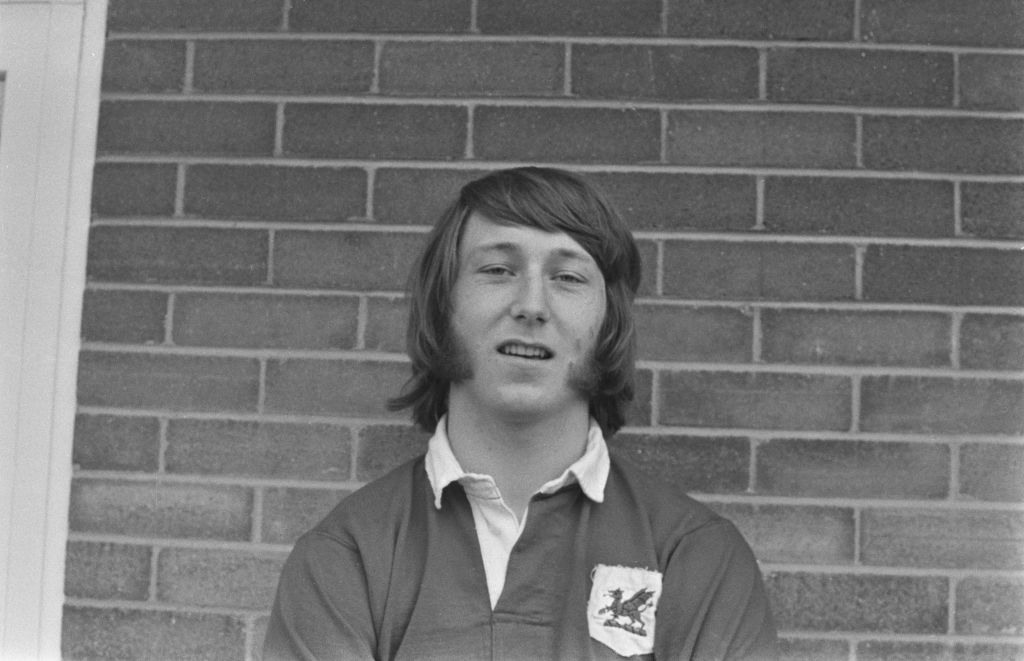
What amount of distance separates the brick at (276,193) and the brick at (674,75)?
595 mm

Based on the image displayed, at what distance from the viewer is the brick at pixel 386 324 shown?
2697mm

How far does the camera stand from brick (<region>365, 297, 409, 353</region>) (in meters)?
2.70

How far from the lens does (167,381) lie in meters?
2.71

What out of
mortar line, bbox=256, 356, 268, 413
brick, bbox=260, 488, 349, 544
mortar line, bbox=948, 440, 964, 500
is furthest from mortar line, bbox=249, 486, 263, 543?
mortar line, bbox=948, 440, 964, 500

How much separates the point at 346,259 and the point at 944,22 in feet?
5.08

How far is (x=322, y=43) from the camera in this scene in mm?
2764

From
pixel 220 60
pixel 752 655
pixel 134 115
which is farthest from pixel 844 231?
pixel 134 115

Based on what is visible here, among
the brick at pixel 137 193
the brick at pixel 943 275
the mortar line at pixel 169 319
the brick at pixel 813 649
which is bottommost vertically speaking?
the brick at pixel 813 649

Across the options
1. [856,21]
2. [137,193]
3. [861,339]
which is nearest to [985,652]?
[861,339]

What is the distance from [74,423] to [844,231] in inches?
74.6

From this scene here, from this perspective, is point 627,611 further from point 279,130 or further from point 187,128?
point 187,128

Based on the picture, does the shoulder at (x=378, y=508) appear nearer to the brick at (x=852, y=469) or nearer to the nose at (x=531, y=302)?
the nose at (x=531, y=302)

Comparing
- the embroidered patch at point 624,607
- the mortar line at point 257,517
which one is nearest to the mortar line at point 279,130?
the mortar line at point 257,517

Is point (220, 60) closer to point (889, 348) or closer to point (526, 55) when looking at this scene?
point (526, 55)
